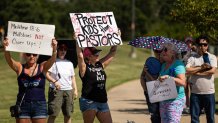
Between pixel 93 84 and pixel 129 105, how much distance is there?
938 centimetres

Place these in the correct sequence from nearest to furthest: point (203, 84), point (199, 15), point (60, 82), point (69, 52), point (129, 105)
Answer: point (203, 84)
point (60, 82)
point (69, 52)
point (199, 15)
point (129, 105)

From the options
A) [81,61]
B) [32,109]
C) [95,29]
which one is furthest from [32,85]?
[95,29]

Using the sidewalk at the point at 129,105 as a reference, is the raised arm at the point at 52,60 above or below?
above

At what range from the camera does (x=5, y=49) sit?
9.11 metres

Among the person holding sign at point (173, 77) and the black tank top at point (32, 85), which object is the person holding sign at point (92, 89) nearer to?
the black tank top at point (32, 85)

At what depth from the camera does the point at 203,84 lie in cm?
1121

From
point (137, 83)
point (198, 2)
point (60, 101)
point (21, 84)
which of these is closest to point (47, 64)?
point (21, 84)

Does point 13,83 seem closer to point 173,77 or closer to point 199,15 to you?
point 199,15

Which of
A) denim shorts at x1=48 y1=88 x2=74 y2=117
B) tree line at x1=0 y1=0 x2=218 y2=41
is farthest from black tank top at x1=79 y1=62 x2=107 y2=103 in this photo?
tree line at x1=0 y1=0 x2=218 y2=41

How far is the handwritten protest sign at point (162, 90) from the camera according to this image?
29.2 ft

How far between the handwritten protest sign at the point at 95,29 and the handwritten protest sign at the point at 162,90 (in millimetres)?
1091

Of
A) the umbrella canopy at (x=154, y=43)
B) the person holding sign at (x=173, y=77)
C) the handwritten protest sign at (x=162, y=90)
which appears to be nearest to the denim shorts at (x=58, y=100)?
the umbrella canopy at (x=154, y=43)

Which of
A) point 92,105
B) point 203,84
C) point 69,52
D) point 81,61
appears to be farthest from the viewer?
point 69,52

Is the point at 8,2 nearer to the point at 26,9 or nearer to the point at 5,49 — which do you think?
the point at 26,9
